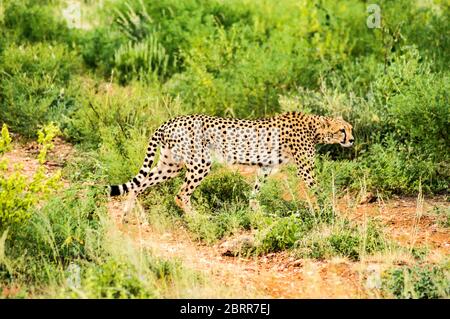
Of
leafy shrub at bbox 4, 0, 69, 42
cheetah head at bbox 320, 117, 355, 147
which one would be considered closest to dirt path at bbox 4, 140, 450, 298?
cheetah head at bbox 320, 117, 355, 147

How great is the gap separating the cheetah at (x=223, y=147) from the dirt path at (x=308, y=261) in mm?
437

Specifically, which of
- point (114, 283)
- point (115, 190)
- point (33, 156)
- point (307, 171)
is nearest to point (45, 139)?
point (114, 283)

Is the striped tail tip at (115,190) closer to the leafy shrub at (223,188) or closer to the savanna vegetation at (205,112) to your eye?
the savanna vegetation at (205,112)

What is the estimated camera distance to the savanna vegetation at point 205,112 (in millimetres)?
6914

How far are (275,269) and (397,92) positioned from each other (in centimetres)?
341

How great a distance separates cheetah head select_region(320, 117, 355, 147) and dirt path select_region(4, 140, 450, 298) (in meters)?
0.62

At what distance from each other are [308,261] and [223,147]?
181 centimetres

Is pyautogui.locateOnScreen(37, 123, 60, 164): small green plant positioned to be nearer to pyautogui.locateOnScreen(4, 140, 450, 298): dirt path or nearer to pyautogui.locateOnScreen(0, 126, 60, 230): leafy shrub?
pyautogui.locateOnScreen(0, 126, 60, 230): leafy shrub

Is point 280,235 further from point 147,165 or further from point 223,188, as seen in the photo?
point 147,165

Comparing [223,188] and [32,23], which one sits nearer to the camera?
[223,188]

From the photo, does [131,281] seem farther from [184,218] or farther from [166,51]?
[166,51]

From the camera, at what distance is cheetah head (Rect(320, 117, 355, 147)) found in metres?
9.17

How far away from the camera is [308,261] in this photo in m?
7.28
